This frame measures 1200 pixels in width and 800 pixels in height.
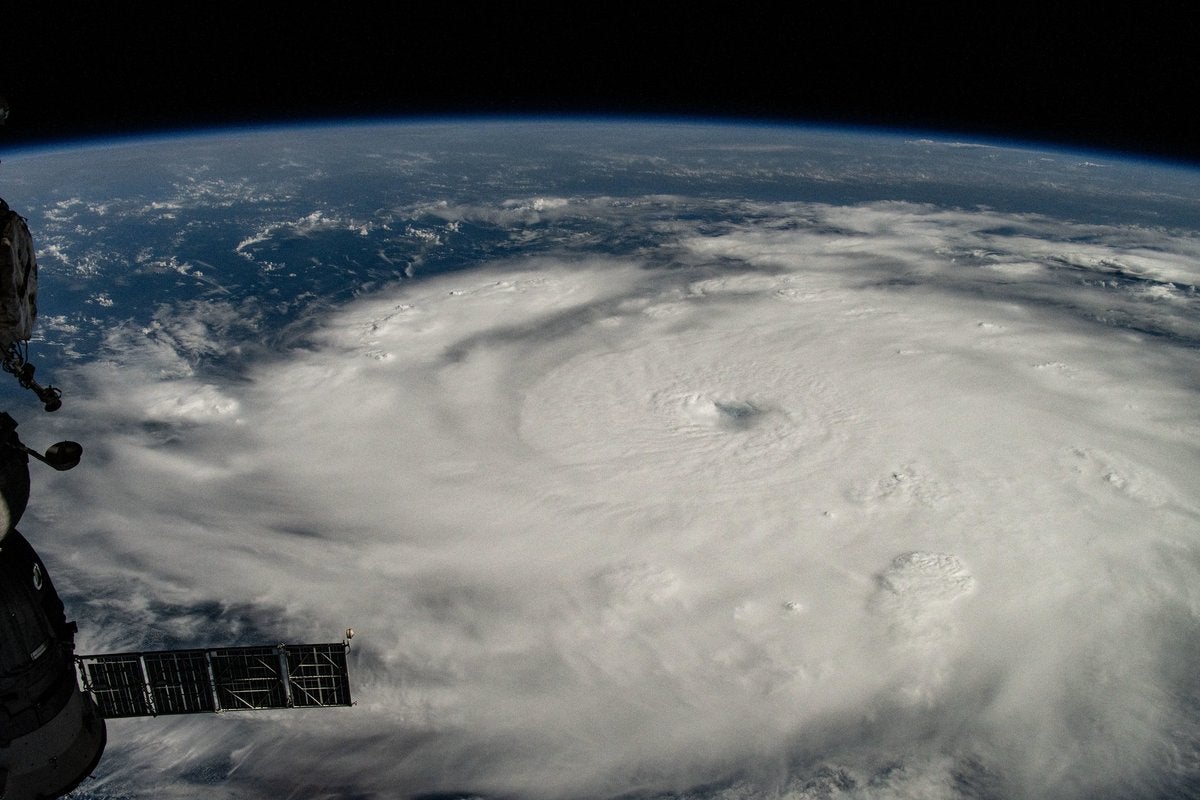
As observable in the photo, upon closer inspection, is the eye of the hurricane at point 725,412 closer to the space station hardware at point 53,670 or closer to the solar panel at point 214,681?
the solar panel at point 214,681

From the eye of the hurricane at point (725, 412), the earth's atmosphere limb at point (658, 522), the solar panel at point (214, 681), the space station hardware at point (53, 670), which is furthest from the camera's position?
the eye of the hurricane at point (725, 412)

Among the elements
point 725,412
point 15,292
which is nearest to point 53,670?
point 15,292

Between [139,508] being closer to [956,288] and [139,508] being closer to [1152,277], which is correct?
[956,288]

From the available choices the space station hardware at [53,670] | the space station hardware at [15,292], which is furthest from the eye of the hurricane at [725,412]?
the space station hardware at [15,292]

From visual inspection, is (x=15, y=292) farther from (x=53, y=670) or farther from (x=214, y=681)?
(x=214, y=681)

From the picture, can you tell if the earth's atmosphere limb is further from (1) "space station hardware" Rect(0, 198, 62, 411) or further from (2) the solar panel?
(1) "space station hardware" Rect(0, 198, 62, 411)

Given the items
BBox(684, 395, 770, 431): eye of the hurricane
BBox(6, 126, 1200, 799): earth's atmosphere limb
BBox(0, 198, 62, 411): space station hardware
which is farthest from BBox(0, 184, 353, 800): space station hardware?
BBox(684, 395, 770, 431): eye of the hurricane

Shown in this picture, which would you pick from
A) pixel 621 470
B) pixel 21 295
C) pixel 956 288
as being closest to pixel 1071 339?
pixel 956 288
